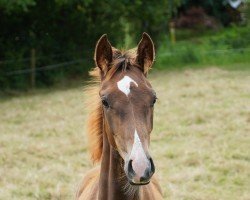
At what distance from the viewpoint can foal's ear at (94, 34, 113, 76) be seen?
3.33 meters

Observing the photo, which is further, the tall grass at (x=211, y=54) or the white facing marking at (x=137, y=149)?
the tall grass at (x=211, y=54)

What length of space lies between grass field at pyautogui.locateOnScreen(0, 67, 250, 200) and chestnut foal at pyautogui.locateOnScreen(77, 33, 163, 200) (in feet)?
2.30

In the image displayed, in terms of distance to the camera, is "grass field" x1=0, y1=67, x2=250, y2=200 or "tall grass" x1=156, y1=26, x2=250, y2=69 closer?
"grass field" x1=0, y1=67, x2=250, y2=200

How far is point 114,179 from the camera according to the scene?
11.1ft

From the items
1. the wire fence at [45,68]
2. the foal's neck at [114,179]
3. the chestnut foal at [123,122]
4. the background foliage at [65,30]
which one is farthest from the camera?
the background foliage at [65,30]

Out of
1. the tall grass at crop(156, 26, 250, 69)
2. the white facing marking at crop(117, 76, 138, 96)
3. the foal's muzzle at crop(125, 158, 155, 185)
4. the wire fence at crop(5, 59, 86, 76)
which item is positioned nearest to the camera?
the foal's muzzle at crop(125, 158, 155, 185)

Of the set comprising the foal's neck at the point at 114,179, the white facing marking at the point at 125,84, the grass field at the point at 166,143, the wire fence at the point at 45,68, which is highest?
the white facing marking at the point at 125,84

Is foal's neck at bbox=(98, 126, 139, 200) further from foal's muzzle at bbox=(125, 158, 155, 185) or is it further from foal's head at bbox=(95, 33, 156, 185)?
foal's muzzle at bbox=(125, 158, 155, 185)

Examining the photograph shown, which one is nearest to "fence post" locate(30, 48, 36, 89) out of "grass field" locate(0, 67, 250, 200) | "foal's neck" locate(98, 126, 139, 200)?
"grass field" locate(0, 67, 250, 200)

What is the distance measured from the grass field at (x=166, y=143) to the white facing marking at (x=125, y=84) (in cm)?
94

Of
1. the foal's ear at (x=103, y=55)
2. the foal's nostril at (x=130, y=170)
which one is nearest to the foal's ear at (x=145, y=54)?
the foal's ear at (x=103, y=55)

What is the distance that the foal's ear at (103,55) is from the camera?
333 cm

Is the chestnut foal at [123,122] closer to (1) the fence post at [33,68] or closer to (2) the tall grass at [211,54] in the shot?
(1) the fence post at [33,68]

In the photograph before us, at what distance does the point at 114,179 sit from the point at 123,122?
497 mm
